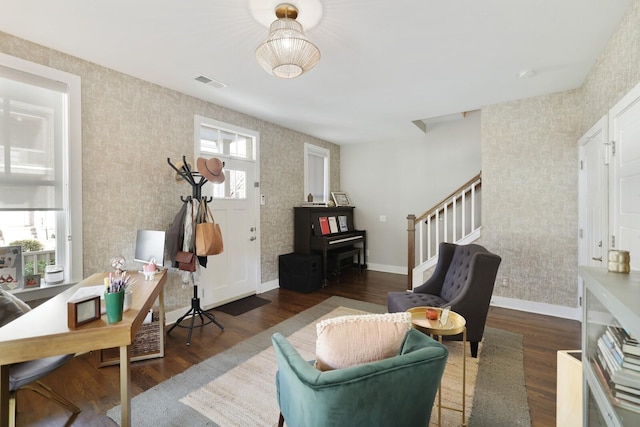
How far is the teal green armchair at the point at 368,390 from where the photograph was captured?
38.7 inches

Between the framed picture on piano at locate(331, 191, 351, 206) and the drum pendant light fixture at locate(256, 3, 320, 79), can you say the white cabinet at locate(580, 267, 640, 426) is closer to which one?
the drum pendant light fixture at locate(256, 3, 320, 79)

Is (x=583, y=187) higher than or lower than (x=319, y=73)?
lower

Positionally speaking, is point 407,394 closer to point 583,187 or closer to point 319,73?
point 319,73

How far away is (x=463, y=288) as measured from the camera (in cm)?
239

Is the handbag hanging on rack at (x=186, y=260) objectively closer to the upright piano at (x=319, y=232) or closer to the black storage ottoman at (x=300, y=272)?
the black storage ottoman at (x=300, y=272)

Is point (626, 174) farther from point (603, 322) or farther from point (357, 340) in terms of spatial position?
point (357, 340)

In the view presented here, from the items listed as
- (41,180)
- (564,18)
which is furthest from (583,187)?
(41,180)

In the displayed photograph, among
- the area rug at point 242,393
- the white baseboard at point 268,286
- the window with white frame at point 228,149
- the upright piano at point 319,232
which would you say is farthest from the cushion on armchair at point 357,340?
the upright piano at point 319,232

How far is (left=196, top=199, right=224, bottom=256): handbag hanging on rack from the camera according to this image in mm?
2740

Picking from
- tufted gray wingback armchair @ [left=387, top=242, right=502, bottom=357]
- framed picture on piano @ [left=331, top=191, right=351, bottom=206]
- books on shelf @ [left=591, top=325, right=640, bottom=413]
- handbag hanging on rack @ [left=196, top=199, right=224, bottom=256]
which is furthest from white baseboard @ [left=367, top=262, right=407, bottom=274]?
books on shelf @ [left=591, top=325, right=640, bottom=413]

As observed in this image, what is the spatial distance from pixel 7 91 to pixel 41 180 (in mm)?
680

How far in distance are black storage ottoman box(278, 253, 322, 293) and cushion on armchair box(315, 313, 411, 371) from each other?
3.13m

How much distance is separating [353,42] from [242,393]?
2.78 metres

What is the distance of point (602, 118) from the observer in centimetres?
232
